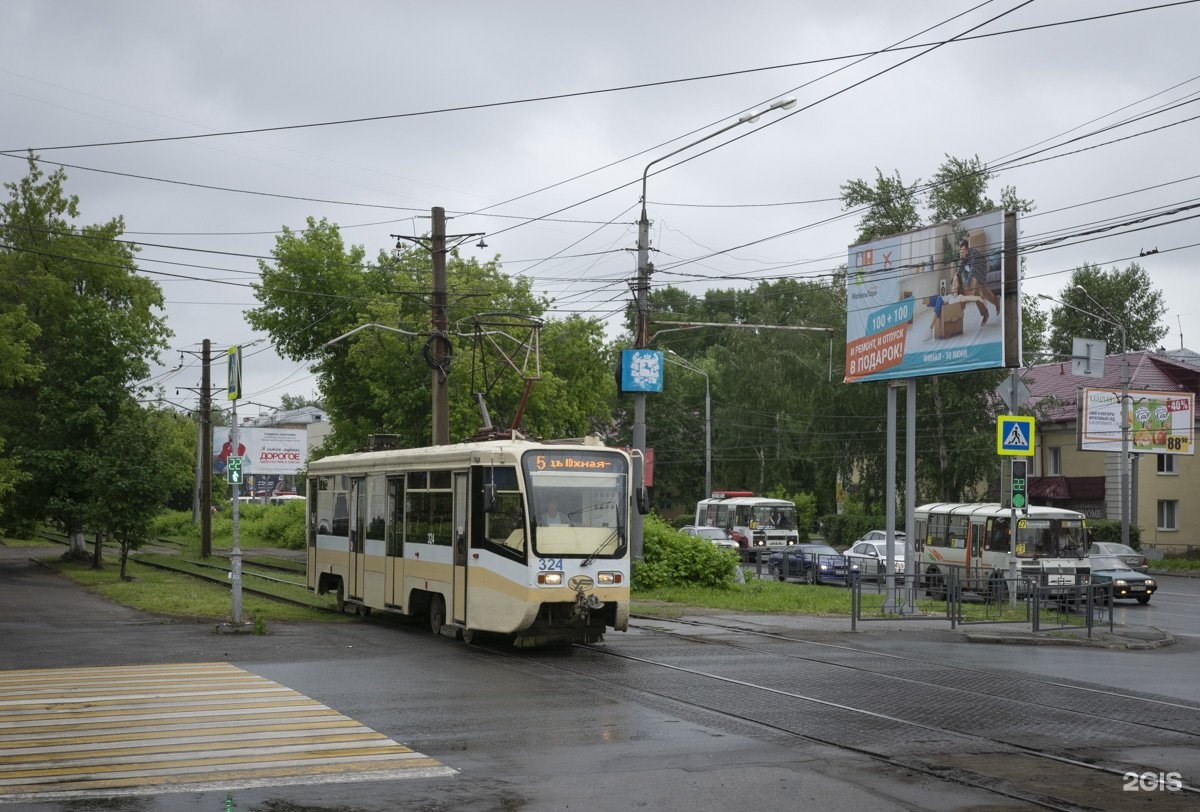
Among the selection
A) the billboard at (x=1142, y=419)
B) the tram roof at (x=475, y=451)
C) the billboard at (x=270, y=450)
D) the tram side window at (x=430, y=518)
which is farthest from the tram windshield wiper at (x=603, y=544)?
the billboard at (x=270, y=450)

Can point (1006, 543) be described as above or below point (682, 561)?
above

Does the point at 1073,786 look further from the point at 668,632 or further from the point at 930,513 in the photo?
the point at 930,513

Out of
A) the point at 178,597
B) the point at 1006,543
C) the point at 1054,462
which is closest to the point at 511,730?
the point at 178,597

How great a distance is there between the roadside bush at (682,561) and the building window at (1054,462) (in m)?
37.1

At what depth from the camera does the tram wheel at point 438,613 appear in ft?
70.2

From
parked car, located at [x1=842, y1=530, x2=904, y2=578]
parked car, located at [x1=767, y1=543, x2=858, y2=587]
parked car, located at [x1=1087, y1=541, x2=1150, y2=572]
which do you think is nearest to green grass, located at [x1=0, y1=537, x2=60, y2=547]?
parked car, located at [x1=767, y1=543, x2=858, y2=587]

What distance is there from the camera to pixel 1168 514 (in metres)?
62.9

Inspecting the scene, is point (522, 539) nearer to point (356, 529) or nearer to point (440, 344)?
point (356, 529)

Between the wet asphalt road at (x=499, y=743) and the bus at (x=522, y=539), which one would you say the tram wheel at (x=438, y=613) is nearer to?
the bus at (x=522, y=539)

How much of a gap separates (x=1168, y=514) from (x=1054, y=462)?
593 centimetres

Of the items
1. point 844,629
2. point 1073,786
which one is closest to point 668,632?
point 844,629

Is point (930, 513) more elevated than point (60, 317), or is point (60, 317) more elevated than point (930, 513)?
point (60, 317)

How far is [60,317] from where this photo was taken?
48.0 metres

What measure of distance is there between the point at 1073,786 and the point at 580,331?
43829mm
